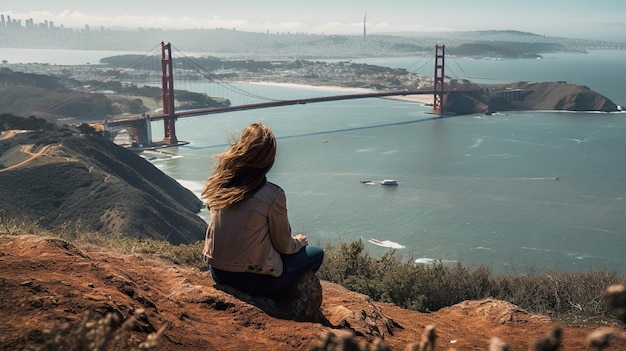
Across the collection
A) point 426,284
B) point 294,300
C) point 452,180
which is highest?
point 294,300

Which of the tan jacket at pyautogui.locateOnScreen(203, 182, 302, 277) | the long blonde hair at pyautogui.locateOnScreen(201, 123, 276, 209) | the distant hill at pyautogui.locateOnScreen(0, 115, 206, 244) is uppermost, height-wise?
the long blonde hair at pyautogui.locateOnScreen(201, 123, 276, 209)

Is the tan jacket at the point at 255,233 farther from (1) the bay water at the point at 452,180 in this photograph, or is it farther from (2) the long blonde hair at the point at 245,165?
(1) the bay water at the point at 452,180

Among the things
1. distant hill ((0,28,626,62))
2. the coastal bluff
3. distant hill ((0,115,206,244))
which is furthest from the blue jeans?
→ distant hill ((0,28,626,62))

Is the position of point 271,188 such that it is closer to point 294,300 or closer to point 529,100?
point 294,300

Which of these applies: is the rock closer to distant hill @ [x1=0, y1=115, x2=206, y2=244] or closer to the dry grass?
the dry grass

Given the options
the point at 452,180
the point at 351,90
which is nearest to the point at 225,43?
the point at 351,90

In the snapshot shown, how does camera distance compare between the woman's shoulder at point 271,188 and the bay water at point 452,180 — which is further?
the bay water at point 452,180

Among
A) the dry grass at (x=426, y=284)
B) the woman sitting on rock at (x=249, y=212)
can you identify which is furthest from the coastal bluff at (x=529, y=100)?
the woman sitting on rock at (x=249, y=212)
